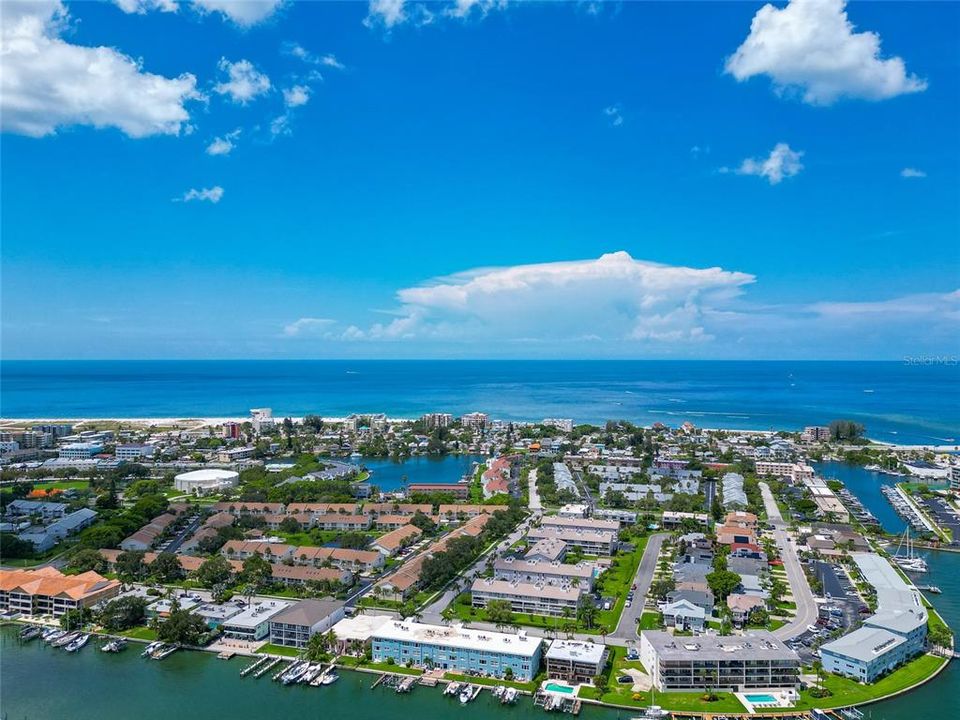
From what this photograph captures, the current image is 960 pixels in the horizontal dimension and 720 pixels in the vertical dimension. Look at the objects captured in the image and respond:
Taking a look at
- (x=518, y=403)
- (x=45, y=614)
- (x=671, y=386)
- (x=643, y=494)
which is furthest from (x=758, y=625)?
(x=671, y=386)

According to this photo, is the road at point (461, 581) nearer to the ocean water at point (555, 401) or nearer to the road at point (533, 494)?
the road at point (533, 494)

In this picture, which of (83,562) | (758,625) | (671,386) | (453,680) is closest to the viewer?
(453,680)

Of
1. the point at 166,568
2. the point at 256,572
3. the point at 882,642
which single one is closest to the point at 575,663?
the point at 882,642

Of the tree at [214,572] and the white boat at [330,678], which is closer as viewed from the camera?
the white boat at [330,678]

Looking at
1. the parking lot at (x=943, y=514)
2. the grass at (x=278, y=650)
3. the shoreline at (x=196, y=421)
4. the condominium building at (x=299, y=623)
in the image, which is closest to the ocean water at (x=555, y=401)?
the shoreline at (x=196, y=421)

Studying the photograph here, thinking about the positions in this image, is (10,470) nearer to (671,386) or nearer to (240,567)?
(240,567)

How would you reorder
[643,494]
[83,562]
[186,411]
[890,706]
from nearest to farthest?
[890,706]
[83,562]
[643,494]
[186,411]

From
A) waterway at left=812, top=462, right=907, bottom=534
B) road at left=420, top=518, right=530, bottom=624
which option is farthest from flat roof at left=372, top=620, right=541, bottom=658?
waterway at left=812, top=462, right=907, bottom=534
